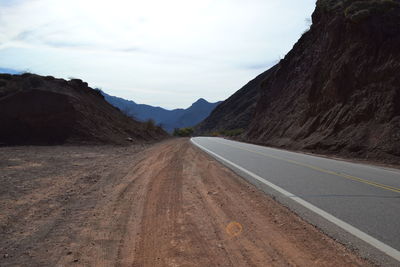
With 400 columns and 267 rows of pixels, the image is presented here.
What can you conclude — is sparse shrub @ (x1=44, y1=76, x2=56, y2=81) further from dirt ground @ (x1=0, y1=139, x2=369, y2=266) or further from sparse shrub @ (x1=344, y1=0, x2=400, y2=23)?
dirt ground @ (x1=0, y1=139, x2=369, y2=266)

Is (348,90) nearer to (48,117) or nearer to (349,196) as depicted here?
(349,196)

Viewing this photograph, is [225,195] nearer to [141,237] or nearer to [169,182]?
[169,182]

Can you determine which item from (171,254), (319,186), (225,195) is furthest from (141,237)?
(319,186)

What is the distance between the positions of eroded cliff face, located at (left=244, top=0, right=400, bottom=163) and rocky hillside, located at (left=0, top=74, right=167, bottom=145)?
15993mm

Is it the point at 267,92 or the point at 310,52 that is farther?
the point at 267,92

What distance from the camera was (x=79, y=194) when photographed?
8898 mm

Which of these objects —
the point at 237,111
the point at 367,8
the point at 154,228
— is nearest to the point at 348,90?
the point at 367,8

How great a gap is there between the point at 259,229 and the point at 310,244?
0.92m

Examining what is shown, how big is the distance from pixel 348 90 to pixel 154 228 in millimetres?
25046

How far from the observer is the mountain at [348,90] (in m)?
21.6

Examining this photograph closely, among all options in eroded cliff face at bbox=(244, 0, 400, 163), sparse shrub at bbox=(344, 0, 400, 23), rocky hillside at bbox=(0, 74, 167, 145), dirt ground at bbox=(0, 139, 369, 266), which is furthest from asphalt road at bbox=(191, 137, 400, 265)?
rocky hillside at bbox=(0, 74, 167, 145)

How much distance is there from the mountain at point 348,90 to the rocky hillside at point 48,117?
52.9 feet

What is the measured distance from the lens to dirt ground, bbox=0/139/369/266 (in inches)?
181

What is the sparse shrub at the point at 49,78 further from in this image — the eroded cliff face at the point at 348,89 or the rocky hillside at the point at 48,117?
the eroded cliff face at the point at 348,89
